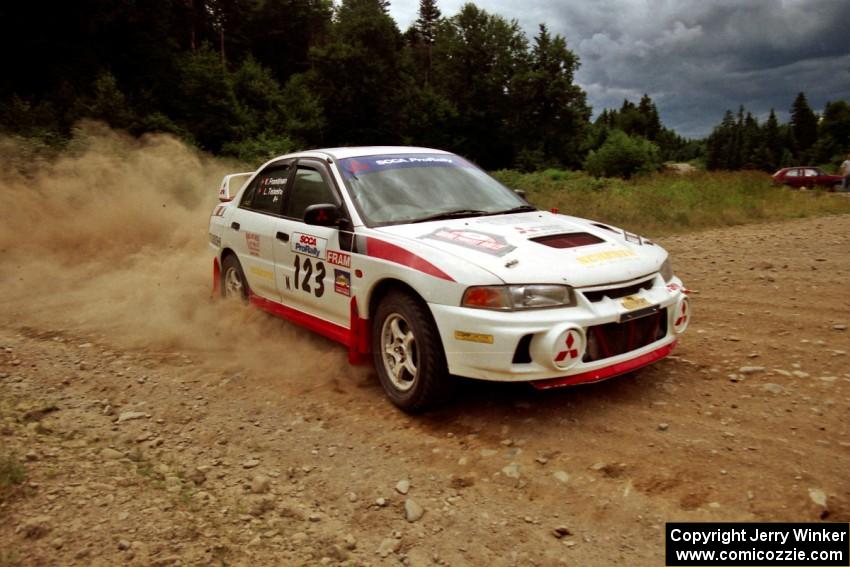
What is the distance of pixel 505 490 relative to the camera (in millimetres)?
3285

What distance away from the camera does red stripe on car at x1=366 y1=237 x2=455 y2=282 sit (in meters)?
3.85

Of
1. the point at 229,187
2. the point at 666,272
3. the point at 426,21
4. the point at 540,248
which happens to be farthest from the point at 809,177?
the point at 426,21

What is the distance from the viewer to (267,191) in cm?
589

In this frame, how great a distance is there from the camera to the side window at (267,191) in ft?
18.6

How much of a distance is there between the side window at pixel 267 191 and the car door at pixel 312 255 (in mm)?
160

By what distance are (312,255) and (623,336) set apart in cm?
232

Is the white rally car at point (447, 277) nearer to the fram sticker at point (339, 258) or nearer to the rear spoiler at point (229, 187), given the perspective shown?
the fram sticker at point (339, 258)

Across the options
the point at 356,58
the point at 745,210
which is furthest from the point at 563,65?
the point at 745,210

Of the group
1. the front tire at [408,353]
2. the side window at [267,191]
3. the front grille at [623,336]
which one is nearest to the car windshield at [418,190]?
the front tire at [408,353]

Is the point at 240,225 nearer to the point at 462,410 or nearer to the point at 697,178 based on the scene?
the point at 462,410

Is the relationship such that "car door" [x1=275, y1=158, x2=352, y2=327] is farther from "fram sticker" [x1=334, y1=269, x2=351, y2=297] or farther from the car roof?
the car roof

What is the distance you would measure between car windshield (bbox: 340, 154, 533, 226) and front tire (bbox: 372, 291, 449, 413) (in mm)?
701

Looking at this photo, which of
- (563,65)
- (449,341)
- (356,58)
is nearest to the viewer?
(449,341)

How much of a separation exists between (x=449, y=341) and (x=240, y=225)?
10.0ft
